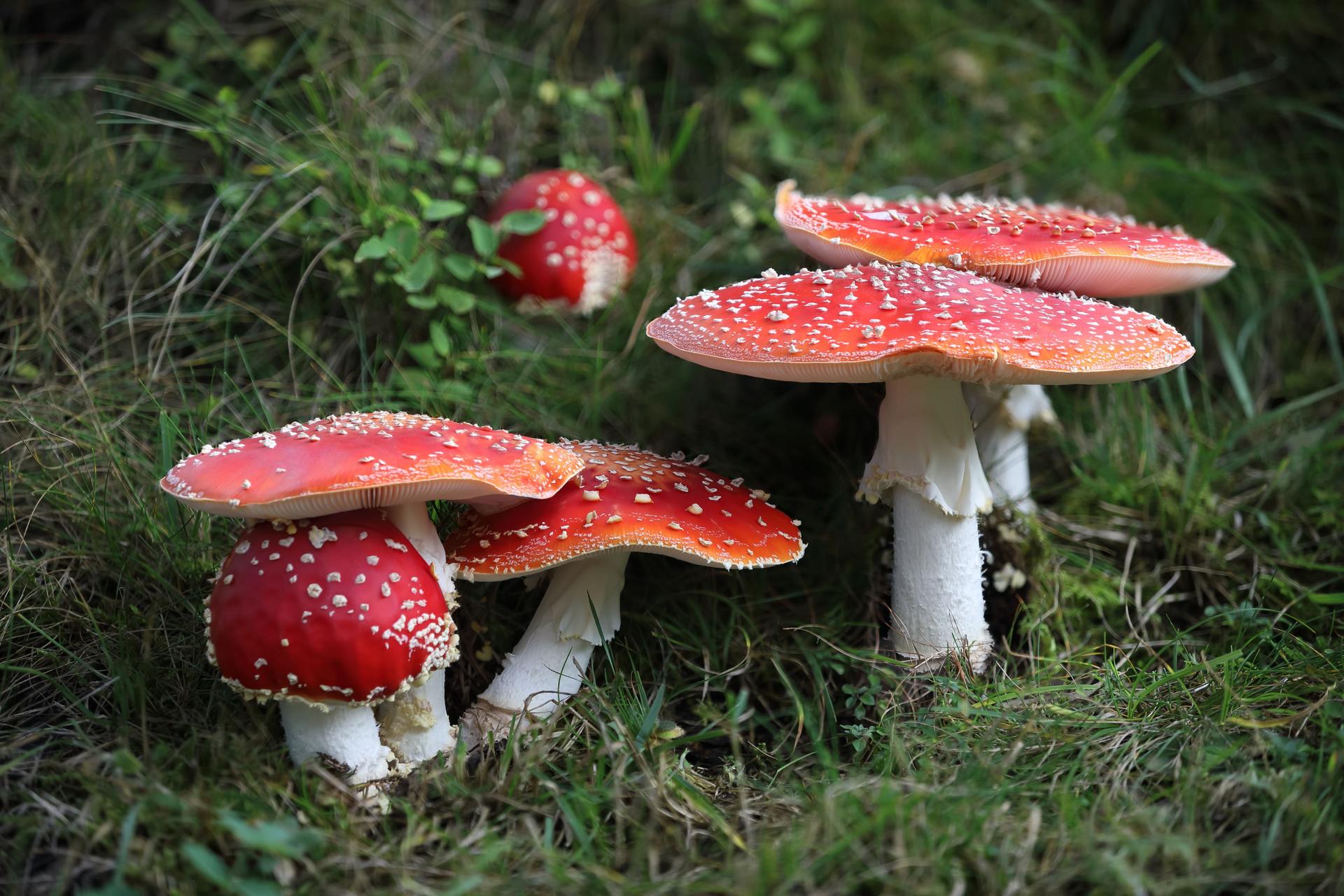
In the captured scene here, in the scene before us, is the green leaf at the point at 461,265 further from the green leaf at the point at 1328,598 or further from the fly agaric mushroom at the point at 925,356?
the green leaf at the point at 1328,598

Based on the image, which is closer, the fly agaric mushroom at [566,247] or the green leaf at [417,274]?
the green leaf at [417,274]

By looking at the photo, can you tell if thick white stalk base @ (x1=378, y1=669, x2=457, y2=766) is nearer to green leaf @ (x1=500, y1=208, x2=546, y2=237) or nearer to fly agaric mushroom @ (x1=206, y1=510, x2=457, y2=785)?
fly agaric mushroom @ (x1=206, y1=510, x2=457, y2=785)

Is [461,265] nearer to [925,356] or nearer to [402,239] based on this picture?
[402,239]

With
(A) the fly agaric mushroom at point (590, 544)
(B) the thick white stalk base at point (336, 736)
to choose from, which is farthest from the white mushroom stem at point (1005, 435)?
(B) the thick white stalk base at point (336, 736)

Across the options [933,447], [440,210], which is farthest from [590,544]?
[440,210]

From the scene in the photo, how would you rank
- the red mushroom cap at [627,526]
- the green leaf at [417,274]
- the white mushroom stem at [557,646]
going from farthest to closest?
1. the green leaf at [417,274]
2. the white mushroom stem at [557,646]
3. the red mushroom cap at [627,526]

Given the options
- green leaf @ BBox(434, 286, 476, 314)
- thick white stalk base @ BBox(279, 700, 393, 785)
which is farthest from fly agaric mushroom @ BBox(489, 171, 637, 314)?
thick white stalk base @ BBox(279, 700, 393, 785)

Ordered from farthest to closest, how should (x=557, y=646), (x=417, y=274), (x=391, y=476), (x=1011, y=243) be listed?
(x=417, y=274) → (x=1011, y=243) → (x=557, y=646) → (x=391, y=476)
